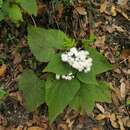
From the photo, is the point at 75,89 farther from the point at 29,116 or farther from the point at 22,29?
the point at 22,29

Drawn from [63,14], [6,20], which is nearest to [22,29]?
[6,20]

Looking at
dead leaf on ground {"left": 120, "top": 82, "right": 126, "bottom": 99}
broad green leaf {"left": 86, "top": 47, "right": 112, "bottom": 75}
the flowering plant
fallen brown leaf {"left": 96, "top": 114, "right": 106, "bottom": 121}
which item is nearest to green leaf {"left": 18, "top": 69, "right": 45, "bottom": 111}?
the flowering plant

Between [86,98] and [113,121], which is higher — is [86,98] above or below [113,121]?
above

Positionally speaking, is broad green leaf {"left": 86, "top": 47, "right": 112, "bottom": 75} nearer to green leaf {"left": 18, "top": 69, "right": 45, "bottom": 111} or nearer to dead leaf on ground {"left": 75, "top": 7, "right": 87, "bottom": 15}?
green leaf {"left": 18, "top": 69, "right": 45, "bottom": 111}

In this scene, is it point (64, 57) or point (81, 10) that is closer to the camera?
point (64, 57)

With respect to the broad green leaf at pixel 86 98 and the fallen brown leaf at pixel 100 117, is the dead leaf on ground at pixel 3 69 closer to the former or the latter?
the broad green leaf at pixel 86 98

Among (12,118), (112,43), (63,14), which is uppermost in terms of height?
(63,14)

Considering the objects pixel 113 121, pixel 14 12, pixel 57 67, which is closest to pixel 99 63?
pixel 57 67

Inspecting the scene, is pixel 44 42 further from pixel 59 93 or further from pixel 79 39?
pixel 79 39
